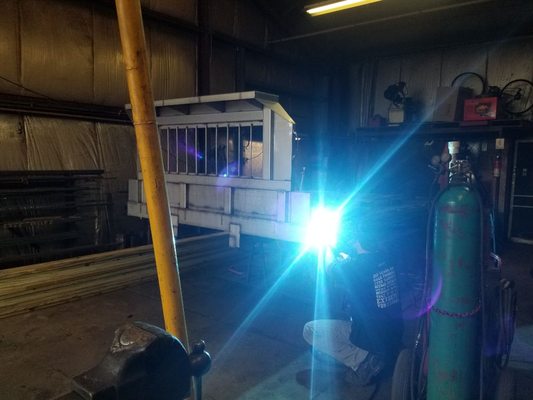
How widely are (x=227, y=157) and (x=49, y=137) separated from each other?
3.16 metres

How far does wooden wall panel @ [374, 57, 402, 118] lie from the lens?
10.8 m

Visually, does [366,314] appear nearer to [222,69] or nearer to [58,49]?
[58,49]

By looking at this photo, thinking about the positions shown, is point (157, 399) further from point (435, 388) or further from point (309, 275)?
point (309, 275)

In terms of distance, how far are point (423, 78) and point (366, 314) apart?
901 cm

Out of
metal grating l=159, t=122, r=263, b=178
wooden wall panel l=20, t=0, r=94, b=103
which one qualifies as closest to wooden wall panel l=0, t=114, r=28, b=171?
wooden wall panel l=20, t=0, r=94, b=103

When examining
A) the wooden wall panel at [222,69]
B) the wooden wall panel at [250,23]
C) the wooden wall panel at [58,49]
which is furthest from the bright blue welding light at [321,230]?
the wooden wall panel at [250,23]

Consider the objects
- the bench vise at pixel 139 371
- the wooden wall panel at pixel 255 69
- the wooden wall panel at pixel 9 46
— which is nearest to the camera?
the bench vise at pixel 139 371

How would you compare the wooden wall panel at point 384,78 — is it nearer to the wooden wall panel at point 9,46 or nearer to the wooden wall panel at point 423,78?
the wooden wall panel at point 423,78

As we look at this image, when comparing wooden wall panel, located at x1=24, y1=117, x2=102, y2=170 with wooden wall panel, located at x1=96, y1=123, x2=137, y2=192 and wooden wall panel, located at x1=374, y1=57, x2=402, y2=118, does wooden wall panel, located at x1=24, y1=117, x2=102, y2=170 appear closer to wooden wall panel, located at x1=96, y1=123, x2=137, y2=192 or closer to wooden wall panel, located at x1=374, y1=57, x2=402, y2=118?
wooden wall panel, located at x1=96, y1=123, x2=137, y2=192

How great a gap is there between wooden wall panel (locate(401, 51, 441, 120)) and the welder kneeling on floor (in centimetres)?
791

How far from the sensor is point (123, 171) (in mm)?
6684

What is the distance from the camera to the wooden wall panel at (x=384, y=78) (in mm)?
10766

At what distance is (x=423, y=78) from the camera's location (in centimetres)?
1028

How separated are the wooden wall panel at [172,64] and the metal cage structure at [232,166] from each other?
8.76ft
